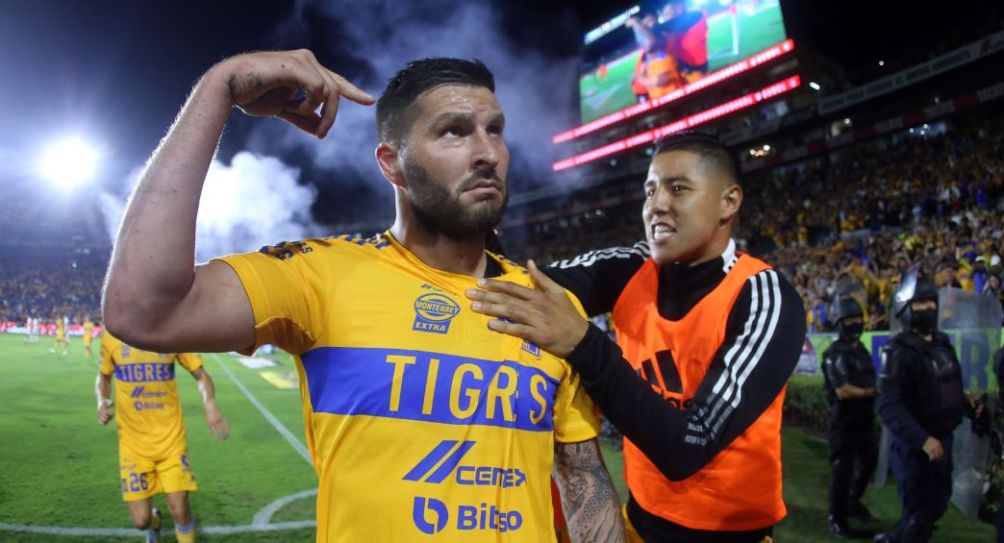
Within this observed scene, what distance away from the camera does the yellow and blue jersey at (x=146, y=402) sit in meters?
5.88

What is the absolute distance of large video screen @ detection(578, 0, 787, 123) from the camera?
25.8 metres

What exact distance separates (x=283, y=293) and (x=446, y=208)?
0.50 metres

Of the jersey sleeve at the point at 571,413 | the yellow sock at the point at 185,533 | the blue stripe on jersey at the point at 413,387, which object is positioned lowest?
the yellow sock at the point at 185,533

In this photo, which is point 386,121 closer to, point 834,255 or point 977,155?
point 834,255

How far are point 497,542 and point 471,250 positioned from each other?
2.65ft

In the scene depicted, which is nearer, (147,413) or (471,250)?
(471,250)

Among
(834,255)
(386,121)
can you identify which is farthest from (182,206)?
(834,255)

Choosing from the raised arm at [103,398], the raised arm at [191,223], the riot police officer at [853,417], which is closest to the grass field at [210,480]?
the riot police officer at [853,417]

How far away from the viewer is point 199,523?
6488mm

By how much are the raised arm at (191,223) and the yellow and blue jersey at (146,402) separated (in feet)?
17.3

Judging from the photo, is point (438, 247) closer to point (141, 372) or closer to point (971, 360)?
point (141, 372)

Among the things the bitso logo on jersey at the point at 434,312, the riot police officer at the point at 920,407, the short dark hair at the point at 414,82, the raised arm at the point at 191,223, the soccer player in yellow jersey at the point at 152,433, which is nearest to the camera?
the raised arm at the point at 191,223

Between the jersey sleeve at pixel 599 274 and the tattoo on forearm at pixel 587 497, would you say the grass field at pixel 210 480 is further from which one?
the tattoo on forearm at pixel 587 497

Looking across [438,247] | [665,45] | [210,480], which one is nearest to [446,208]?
[438,247]
